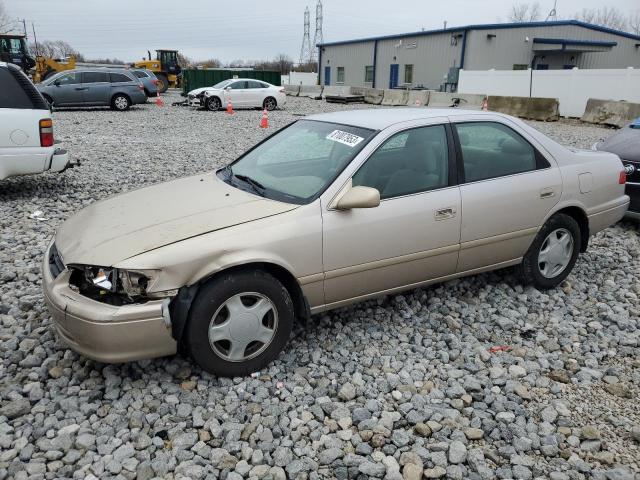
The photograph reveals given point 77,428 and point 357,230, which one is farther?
point 357,230

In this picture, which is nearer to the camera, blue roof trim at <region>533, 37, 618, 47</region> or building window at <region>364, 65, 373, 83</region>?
blue roof trim at <region>533, 37, 618, 47</region>

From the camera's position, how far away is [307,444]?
276 cm

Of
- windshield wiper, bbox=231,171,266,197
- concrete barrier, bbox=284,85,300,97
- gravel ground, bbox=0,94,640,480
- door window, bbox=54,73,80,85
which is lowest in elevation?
gravel ground, bbox=0,94,640,480

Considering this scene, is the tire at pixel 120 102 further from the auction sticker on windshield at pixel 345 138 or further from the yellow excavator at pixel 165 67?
the auction sticker on windshield at pixel 345 138

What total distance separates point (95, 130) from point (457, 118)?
43.6 ft

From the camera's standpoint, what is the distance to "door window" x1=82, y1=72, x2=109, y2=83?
20.5 meters

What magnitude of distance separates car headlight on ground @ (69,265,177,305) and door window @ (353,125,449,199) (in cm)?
142

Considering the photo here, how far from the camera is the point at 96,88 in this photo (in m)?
20.5

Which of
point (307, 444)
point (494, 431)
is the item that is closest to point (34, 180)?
point (307, 444)

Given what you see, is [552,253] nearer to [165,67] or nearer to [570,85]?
[570,85]

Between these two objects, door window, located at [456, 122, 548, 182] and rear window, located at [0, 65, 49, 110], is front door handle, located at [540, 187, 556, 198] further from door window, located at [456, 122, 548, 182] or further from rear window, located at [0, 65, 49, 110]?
rear window, located at [0, 65, 49, 110]

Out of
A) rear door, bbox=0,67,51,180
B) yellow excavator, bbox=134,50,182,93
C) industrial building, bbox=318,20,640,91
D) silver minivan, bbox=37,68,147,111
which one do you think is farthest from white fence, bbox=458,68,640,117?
rear door, bbox=0,67,51,180

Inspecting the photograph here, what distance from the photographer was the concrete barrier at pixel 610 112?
57.0ft

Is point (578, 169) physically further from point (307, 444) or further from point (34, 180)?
point (34, 180)
